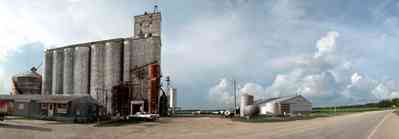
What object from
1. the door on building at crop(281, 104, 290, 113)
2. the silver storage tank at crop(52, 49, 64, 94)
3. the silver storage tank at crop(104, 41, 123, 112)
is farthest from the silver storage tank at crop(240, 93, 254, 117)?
the silver storage tank at crop(52, 49, 64, 94)

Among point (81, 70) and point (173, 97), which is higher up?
point (81, 70)

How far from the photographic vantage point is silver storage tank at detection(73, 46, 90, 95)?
81.8 metres

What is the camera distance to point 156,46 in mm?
76875

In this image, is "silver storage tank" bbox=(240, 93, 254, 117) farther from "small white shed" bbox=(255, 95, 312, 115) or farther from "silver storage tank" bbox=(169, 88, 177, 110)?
"silver storage tank" bbox=(169, 88, 177, 110)

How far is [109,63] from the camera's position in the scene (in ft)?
260

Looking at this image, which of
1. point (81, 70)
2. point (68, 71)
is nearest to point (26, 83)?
point (68, 71)

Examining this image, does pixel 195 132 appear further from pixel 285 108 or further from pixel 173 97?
pixel 285 108

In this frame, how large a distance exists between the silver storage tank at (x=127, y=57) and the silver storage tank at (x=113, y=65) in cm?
86

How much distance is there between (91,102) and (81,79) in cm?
2301

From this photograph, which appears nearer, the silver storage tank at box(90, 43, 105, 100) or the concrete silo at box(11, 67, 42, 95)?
the silver storage tank at box(90, 43, 105, 100)

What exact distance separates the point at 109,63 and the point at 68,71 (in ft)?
36.1

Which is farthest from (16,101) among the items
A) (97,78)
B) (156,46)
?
(156,46)

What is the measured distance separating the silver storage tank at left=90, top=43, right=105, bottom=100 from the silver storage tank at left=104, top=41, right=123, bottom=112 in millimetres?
1056

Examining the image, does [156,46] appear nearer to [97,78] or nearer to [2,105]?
[97,78]
